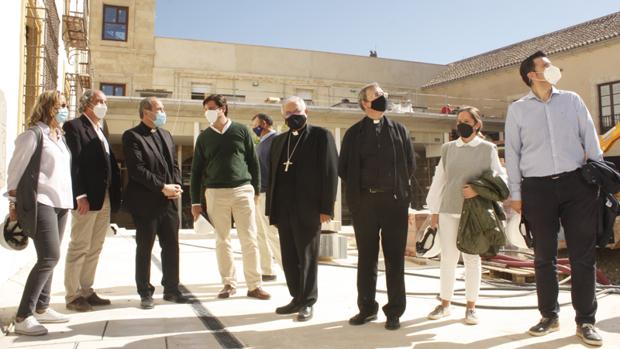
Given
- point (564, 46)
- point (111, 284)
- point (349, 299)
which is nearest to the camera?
point (349, 299)

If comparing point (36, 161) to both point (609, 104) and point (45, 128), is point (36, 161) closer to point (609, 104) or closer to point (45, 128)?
point (45, 128)

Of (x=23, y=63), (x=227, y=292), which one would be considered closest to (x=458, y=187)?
(x=227, y=292)

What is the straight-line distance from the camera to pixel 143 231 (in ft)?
14.7

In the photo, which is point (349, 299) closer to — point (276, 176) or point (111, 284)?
point (276, 176)

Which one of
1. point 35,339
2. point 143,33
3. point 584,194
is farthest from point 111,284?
point 143,33

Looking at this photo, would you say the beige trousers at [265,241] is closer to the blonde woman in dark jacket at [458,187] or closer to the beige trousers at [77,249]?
the beige trousers at [77,249]

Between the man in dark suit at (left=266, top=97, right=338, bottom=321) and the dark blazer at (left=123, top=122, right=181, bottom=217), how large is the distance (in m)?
0.99

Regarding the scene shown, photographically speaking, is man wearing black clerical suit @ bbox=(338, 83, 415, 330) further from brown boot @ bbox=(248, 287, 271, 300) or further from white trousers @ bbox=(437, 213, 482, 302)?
brown boot @ bbox=(248, 287, 271, 300)

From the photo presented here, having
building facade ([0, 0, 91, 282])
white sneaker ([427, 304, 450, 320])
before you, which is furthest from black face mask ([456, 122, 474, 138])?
building facade ([0, 0, 91, 282])

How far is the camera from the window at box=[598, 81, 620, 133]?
2172cm

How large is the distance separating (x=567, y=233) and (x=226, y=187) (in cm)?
288

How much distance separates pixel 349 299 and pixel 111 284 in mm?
2706

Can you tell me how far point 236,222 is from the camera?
4977mm

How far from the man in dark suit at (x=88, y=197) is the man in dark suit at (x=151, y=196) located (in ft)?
0.64
